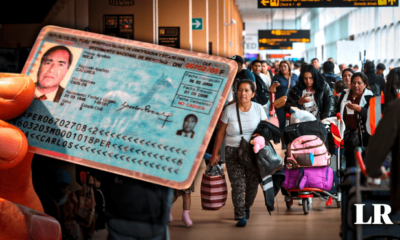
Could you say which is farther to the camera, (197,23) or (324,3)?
(197,23)

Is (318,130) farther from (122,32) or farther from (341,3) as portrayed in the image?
(341,3)

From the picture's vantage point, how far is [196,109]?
2.62 meters

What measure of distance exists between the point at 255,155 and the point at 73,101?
2.78m

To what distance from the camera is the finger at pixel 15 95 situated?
2.76 meters

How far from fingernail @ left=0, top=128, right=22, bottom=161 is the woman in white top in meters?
2.62

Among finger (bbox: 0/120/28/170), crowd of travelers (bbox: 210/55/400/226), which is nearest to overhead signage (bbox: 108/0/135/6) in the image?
crowd of travelers (bbox: 210/55/400/226)

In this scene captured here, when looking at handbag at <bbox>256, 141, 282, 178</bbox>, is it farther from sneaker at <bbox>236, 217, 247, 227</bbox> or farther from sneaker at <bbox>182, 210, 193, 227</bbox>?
sneaker at <bbox>182, 210, 193, 227</bbox>

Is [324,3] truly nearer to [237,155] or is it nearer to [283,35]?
[237,155]

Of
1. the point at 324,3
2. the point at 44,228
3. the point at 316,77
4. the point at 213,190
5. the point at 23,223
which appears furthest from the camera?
the point at 324,3

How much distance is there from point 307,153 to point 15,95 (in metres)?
3.48

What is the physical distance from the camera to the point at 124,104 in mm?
2703

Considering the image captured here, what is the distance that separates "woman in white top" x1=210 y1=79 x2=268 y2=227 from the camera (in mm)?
5211

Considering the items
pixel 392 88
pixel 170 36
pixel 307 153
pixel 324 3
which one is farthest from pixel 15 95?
pixel 324 3

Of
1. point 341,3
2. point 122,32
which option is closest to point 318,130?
point 122,32
